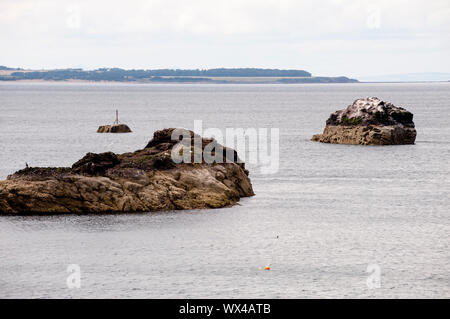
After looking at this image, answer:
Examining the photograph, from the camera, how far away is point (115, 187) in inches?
1748

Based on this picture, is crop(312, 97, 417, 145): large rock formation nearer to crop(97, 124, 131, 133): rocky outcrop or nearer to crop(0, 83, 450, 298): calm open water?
crop(0, 83, 450, 298): calm open water

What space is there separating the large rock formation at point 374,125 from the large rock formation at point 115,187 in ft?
147

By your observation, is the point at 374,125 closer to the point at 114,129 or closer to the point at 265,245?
the point at 114,129

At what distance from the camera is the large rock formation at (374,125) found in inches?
3501

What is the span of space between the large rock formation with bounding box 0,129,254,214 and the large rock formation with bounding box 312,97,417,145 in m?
44.8

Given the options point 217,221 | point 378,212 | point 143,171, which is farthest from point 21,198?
point 378,212

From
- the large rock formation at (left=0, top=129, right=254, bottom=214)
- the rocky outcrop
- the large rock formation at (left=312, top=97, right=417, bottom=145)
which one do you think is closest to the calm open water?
the large rock formation at (left=0, top=129, right=254, bottom=214)

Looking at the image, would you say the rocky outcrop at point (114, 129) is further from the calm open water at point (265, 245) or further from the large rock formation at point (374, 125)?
the calm open water at point (265, 245)

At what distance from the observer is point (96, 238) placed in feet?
127

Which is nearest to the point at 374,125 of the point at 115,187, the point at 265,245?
the point at 115,187

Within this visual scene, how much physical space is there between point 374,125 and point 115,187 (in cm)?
5183

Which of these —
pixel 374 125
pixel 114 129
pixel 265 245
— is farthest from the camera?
pixel 114 129

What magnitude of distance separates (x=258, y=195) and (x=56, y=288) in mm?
24339
